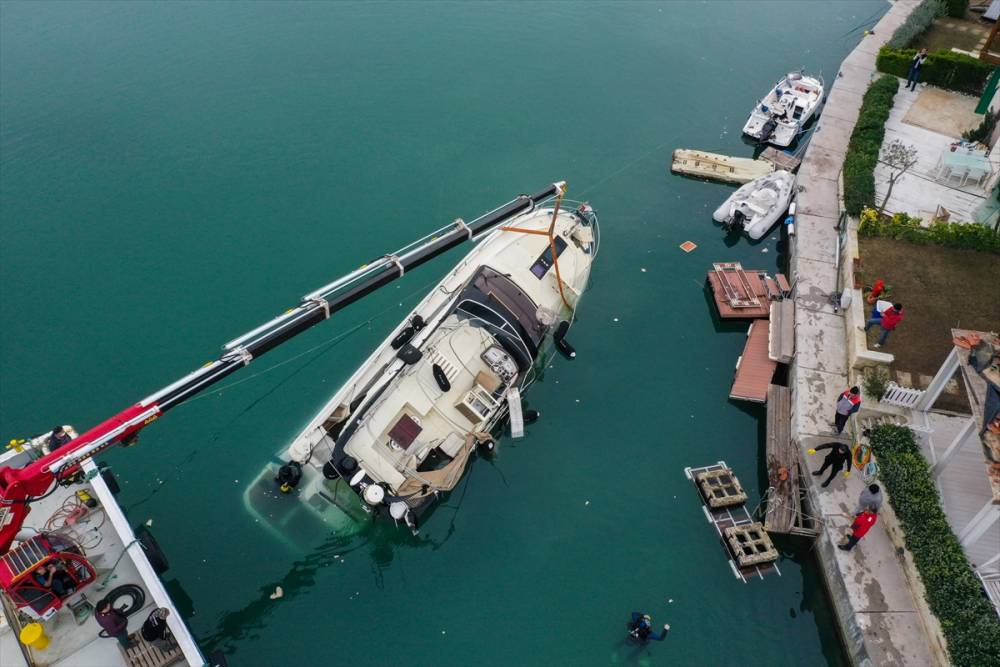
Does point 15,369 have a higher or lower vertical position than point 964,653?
higher

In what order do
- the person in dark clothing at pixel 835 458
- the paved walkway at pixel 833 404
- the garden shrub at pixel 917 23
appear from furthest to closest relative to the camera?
1. the garden shrub at pixel 917 23
2. the person in dark clothing at pixel 835 458
3. the paved walkway at pixel 833 404

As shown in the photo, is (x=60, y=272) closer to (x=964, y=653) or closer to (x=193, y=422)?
(x=193, y=422)

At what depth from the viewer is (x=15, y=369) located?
20.4 m

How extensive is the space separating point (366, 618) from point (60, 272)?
16.9m

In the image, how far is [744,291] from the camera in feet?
71.7

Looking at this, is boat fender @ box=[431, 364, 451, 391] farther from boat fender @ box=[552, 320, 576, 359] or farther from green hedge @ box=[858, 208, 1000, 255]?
green hedge @ box=[858, 208, 1000, 255]

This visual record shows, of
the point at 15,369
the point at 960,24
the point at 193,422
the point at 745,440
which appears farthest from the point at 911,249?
the point at 15,369

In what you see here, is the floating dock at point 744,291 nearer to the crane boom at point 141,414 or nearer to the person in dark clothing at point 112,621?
the crane boom at point 141,414

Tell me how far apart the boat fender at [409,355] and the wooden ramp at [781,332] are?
10.6 meters

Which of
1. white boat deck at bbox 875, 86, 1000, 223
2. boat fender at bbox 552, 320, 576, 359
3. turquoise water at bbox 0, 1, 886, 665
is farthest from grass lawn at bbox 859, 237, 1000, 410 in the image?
boat fender at bbox 552, 320, 576, 359

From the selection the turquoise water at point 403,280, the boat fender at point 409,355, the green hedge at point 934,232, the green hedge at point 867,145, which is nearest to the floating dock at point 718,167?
the turquoise water at point 403,280

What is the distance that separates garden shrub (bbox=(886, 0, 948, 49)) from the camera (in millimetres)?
29906

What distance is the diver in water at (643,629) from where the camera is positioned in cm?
1489

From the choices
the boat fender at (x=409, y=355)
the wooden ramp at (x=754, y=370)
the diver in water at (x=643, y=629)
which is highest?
the boat fender at (x=409, y=355)
